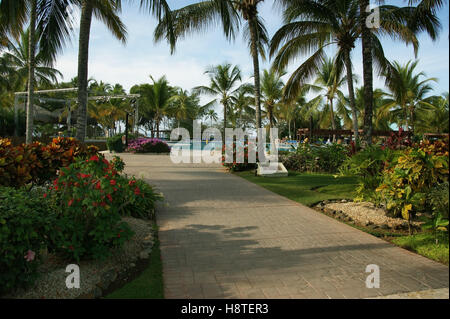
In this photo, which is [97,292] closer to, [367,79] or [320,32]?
[367,79]

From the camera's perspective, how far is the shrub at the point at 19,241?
273cm

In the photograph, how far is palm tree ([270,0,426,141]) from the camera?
43.3 ft

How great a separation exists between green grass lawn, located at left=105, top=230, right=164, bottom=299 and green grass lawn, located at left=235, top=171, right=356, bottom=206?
4441 millimetres

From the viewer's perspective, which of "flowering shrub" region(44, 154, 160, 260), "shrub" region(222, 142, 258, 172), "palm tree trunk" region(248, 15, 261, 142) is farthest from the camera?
"palm tree trunk" region(248, 15, 261, 142)

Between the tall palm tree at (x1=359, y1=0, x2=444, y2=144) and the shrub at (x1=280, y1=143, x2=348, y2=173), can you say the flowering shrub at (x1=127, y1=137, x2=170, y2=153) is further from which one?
the tall palm tree at (x1=359, y1=0, x2=444, y2=144)

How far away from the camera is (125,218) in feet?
17.6

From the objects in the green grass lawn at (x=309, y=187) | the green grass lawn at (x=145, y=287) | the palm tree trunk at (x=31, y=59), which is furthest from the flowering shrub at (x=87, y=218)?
the palm tree trunk at (x=31, y=59)

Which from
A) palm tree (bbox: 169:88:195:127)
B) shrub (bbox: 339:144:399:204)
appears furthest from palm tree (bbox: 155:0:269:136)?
palm tree (bbox: 169:88:195:127)

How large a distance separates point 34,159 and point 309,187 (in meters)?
6.80

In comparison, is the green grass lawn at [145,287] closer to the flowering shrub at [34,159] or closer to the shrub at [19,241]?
the shrub at [19,241]

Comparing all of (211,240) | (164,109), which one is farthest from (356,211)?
(164,109)

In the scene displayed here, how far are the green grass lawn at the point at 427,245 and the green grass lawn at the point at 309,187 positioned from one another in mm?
2584
